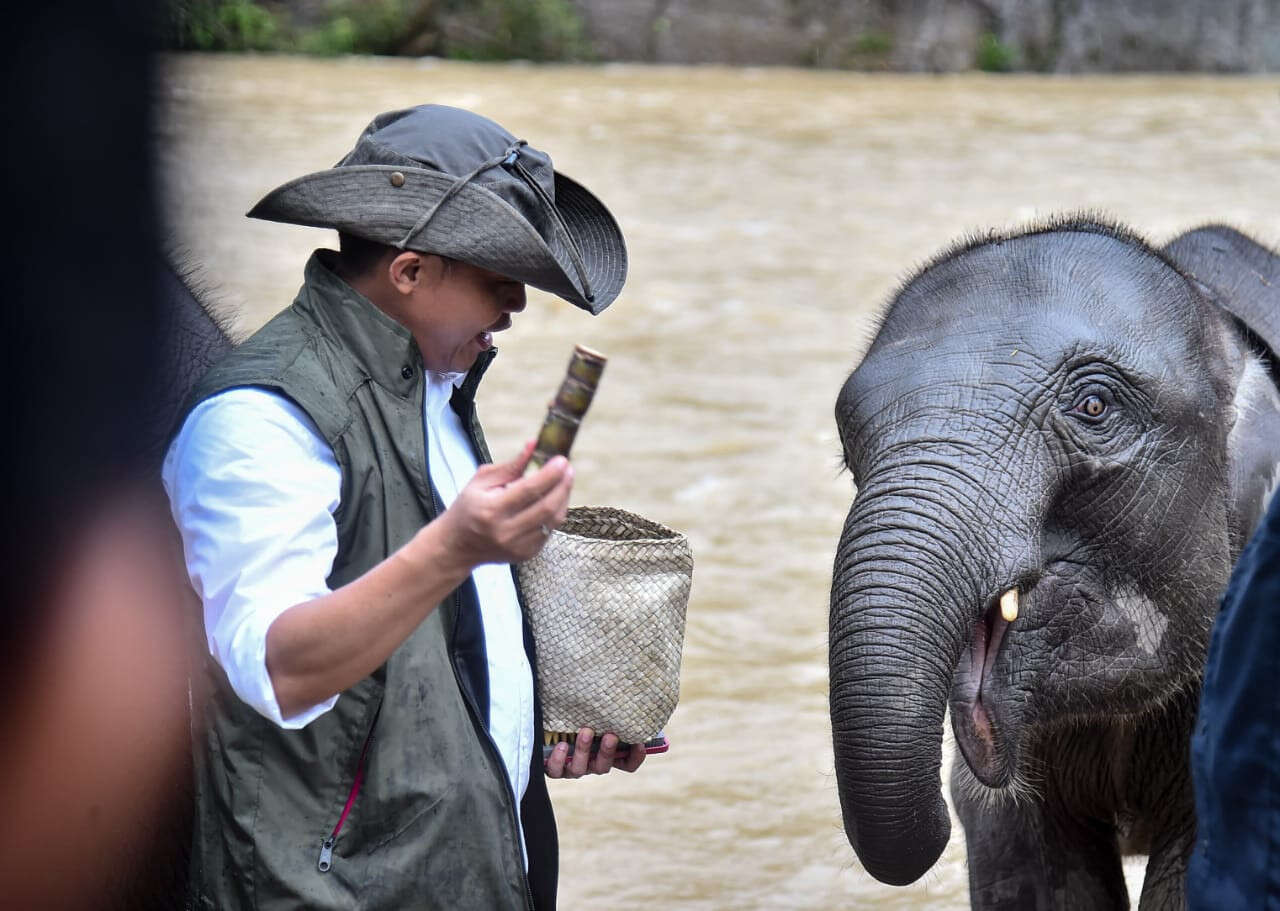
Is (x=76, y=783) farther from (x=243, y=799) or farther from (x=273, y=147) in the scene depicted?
(x=273, y=147)

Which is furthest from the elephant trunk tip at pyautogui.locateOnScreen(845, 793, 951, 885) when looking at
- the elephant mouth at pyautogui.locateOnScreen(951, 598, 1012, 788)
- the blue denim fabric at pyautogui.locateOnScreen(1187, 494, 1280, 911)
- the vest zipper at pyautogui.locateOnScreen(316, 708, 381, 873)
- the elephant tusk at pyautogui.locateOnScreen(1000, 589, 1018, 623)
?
the blue denim fabric at pyautogui.locateOnScreen(1187, 494, 1280, 911)

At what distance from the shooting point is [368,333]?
2.27 metres

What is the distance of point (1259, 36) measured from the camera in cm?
2841

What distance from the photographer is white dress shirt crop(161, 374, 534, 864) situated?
1.97 m

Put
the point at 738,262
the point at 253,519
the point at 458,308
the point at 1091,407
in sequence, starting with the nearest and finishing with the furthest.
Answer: the point at 253,519
the point at 458,308
the point at 1091,407
the point at 738,262

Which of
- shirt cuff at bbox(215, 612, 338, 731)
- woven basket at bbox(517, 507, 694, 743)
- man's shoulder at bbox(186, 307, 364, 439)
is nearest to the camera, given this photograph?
shirt cuff at bbox(215, 612, 338, 731)

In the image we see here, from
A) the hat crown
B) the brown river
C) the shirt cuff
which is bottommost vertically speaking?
the brown river

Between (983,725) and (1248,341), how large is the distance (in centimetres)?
116

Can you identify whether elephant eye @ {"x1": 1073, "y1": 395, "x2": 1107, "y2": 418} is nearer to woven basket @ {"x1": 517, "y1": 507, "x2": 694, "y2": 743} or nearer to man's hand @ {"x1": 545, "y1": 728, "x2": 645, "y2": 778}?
woven basket @ {"x1": 517, "y1": 507, "x2": 694, "y2": 743}

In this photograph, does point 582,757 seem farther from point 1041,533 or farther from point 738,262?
point 738,262

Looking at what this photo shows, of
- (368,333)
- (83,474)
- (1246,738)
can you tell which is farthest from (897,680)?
(83,474)

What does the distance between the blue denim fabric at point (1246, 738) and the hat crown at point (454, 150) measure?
118 centimetres

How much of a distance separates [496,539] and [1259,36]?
2942 cm

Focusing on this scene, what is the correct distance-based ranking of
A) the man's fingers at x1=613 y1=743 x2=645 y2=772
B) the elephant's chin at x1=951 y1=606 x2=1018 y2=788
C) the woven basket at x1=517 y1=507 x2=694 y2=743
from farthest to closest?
the elephant's chin at x1=951 y1=606 x2=1018 y2=788 → the man's fingers at x1=613 y1=743 x2=645 y2=772 → the woven basket at x1=517 y1=507 x2=694 y2=743
